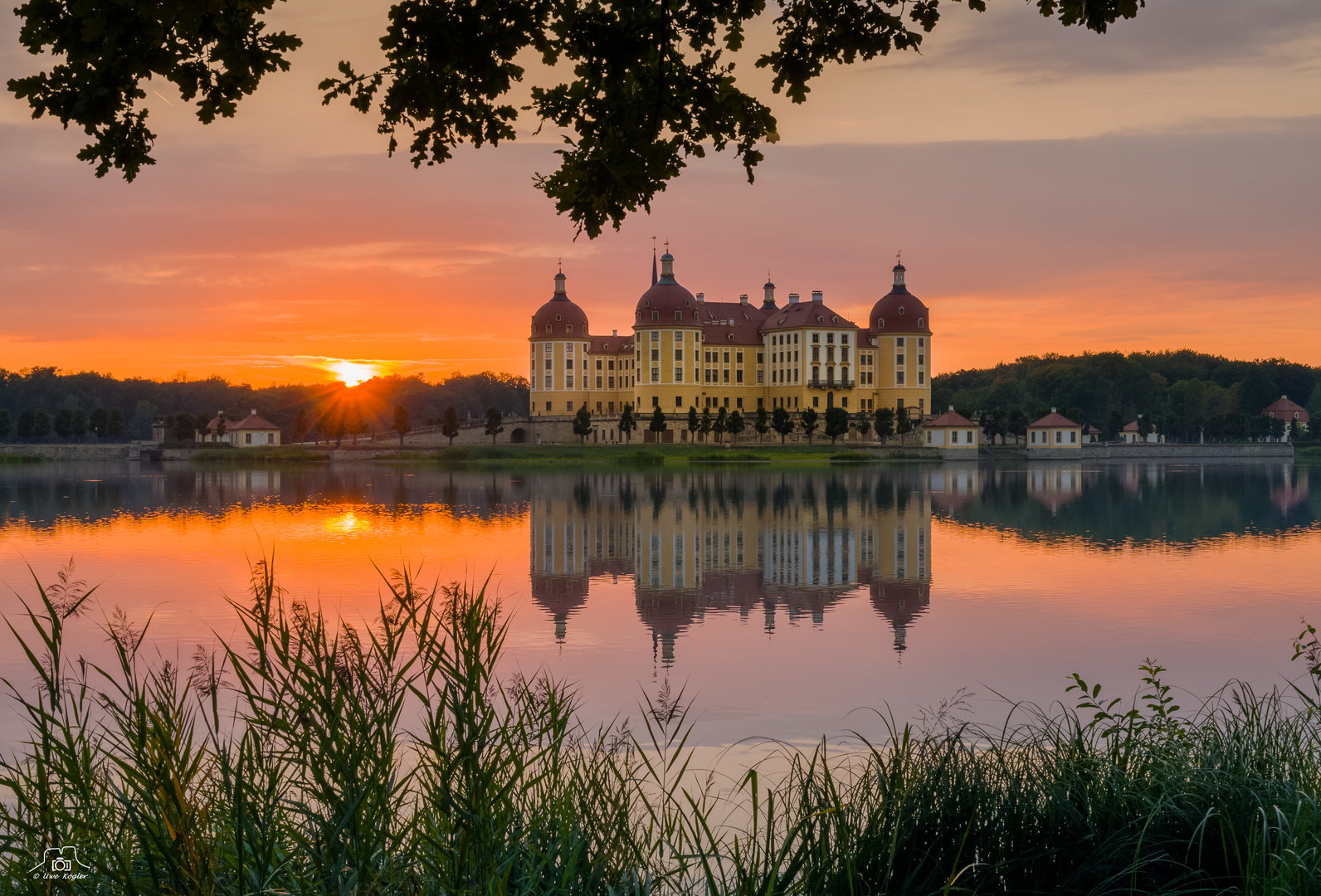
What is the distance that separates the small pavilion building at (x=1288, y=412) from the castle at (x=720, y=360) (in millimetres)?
33458

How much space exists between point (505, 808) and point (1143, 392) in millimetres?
98773

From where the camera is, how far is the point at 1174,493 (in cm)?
3544

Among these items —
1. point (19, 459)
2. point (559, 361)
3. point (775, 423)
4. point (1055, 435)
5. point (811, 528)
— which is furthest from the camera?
point (559, 361)

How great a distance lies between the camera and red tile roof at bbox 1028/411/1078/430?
74250mm

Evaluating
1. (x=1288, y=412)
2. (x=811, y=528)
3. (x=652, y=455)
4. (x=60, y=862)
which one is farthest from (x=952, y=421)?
(x=60, y=862)

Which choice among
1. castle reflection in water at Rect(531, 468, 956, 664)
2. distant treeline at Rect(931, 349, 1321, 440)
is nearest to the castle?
distant treeline at Rect(931, 349, 1321, 440)

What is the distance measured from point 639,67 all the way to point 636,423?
7020cm

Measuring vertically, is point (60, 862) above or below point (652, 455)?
above

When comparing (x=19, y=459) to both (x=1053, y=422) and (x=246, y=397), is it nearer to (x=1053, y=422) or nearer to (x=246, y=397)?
(x=246, y=397)

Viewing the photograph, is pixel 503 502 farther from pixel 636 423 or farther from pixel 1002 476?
pixel 636 423

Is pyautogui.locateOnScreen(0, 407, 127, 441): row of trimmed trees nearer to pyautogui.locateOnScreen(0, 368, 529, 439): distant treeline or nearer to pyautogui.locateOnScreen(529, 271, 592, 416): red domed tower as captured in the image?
pyautogui.locateOnScreen(0, 368, 529, 439): distant treeline

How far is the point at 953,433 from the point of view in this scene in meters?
71.2

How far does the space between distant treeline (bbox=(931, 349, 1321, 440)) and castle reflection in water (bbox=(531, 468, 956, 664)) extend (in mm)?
50374

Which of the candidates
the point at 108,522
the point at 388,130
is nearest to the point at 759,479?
the point at 108,522
